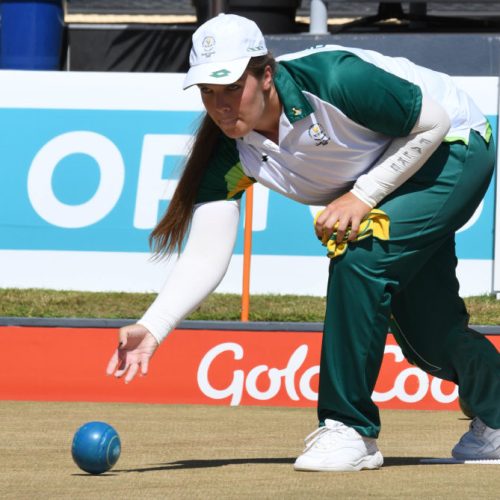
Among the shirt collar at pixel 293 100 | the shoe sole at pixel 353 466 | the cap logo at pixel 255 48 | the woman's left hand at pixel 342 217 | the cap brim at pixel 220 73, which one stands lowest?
the shoe sole at pixel 353 466

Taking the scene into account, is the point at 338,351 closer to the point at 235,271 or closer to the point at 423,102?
the point at 423,102

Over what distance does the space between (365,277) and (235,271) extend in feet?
13.1

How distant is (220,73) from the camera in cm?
429

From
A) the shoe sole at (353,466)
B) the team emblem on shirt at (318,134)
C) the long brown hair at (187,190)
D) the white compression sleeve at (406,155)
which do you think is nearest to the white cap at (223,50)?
the team emblem on shirt at (318,134)

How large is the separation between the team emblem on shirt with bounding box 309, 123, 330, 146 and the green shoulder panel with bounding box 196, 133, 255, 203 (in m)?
0.35

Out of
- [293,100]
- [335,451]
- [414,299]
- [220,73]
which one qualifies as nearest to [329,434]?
[335,451]

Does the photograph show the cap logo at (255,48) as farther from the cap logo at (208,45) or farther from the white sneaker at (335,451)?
the white sneaker at (335,451)

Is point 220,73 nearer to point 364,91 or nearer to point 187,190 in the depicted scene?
point 364,91

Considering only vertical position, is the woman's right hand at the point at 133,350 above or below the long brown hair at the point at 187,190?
below

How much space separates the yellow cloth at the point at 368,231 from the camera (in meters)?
4.50

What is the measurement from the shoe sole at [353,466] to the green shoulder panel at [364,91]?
0.99m

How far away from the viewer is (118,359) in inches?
180

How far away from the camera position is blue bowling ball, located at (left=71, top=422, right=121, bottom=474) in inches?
177

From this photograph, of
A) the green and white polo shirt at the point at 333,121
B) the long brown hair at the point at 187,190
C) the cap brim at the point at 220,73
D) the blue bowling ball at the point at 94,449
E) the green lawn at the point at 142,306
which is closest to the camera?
the cap brim at the point at 220,73
